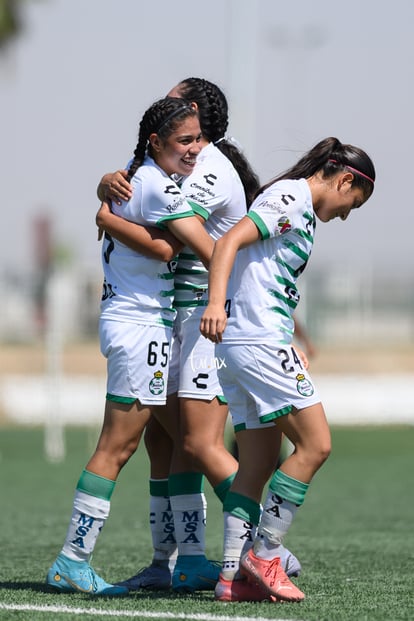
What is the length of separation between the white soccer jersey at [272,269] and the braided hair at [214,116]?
0.47 m

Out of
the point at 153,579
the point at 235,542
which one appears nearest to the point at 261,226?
the point at 235,542

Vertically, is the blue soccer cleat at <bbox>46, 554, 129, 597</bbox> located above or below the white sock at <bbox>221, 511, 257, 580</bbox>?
below

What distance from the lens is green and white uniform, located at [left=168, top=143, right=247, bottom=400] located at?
5266 mm

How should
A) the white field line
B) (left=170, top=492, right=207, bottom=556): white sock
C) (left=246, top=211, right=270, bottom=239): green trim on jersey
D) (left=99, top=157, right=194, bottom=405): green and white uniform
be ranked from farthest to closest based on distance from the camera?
(left=170, top=492, right=207, bottom=556): white sock
(left=99, top=157, right=194, bottom=405): green and white uniform
(left=246, top=211, right=270, bottom=239): green trim on jersey
the white field line

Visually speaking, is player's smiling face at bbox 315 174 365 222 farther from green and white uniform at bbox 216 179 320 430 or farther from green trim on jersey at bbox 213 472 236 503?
green trim on jersey at bbox 213 472 236 503

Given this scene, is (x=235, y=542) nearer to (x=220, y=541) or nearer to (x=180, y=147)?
(x=180, y=147)

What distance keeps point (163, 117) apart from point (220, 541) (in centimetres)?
343

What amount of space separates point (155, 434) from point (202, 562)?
0.63m

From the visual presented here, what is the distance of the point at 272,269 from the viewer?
500cm

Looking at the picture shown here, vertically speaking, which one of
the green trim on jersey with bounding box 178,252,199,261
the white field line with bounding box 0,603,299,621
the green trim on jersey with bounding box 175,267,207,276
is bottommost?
the white field line with bounding box 0,603,299,621

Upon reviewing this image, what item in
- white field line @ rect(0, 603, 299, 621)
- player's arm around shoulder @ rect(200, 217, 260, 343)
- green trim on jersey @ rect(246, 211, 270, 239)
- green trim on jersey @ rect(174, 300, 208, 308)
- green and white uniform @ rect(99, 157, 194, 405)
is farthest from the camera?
green trim on jersey @ rect(174, 300, 208, 308)

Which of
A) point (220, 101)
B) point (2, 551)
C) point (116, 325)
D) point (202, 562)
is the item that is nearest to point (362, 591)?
point (202, 562)

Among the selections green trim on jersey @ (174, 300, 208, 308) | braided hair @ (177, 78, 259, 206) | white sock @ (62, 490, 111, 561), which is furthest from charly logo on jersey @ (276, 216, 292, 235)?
white sock @ (62, 490, 111, 561)

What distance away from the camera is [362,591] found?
5324mm
